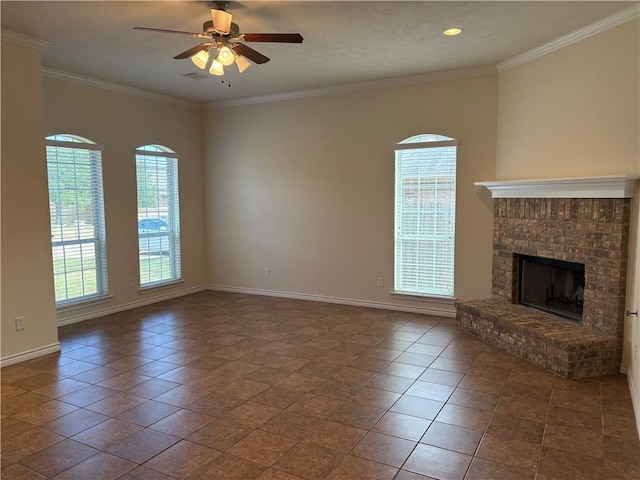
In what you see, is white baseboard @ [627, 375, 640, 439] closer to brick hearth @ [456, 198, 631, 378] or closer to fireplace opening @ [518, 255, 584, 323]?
brick hearth @ [456, 198, 631, 378]

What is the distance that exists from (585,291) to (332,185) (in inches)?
133

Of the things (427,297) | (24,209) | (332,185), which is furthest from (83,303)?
(427,297)

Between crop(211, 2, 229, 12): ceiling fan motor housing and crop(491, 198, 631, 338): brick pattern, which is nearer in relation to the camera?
crop(211, 2, 229, 12): ceiling fan motor housing

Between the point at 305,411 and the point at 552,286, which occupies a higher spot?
the point at 552,286

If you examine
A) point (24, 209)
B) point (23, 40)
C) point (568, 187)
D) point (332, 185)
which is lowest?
point (24, 209)

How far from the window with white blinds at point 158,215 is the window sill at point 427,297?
3.41 m

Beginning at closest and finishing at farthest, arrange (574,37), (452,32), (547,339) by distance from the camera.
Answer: (547,339)
(452,32)
(574,37)

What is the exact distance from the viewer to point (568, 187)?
4.03 meters

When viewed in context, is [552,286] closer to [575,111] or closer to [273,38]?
[575,111]

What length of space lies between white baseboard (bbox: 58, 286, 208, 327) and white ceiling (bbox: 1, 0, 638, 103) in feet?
9.66

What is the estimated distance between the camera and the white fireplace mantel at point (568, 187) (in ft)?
11.8

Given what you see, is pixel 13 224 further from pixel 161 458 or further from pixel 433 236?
pixel 433 236

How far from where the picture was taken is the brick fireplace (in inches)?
144

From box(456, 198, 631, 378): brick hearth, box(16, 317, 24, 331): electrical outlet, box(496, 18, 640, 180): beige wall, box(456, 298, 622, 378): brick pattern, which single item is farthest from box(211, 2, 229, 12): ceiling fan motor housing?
box(456, 298, 622, 378): brick pattern
